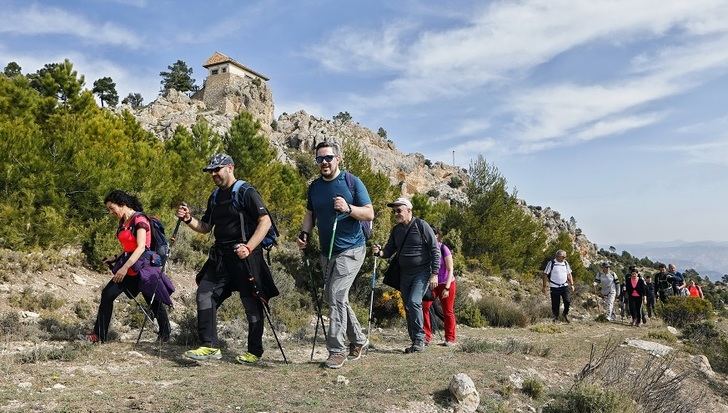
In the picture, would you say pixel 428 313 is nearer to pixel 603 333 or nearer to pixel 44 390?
pixel 44 390

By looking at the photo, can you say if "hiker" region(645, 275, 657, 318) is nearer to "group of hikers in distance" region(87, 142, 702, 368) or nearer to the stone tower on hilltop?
"group of hikers in distance" region(87, 142, 702, 368)

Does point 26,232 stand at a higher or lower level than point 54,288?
higher

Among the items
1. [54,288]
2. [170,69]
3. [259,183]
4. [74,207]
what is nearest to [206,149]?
[259,183]

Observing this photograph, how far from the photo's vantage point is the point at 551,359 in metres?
6.73

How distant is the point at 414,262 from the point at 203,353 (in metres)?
2.66

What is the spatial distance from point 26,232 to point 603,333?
12.1 meters

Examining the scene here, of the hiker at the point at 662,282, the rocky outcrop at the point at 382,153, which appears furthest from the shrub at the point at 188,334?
the rocky outcrop at the point at 382,153

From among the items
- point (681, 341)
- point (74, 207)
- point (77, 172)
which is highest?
point (77, 172)

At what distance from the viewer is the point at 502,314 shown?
12016 millimetres

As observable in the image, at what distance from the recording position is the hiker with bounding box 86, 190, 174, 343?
5441mm

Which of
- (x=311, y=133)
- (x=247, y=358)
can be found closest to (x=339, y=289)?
(x=247, y=358)

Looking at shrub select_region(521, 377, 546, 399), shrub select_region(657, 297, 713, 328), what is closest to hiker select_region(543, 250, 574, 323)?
shrub select_region(657, 297, 713, 328)

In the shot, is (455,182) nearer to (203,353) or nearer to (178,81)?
(178,81)

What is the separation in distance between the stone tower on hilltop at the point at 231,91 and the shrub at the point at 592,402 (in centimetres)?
7236
